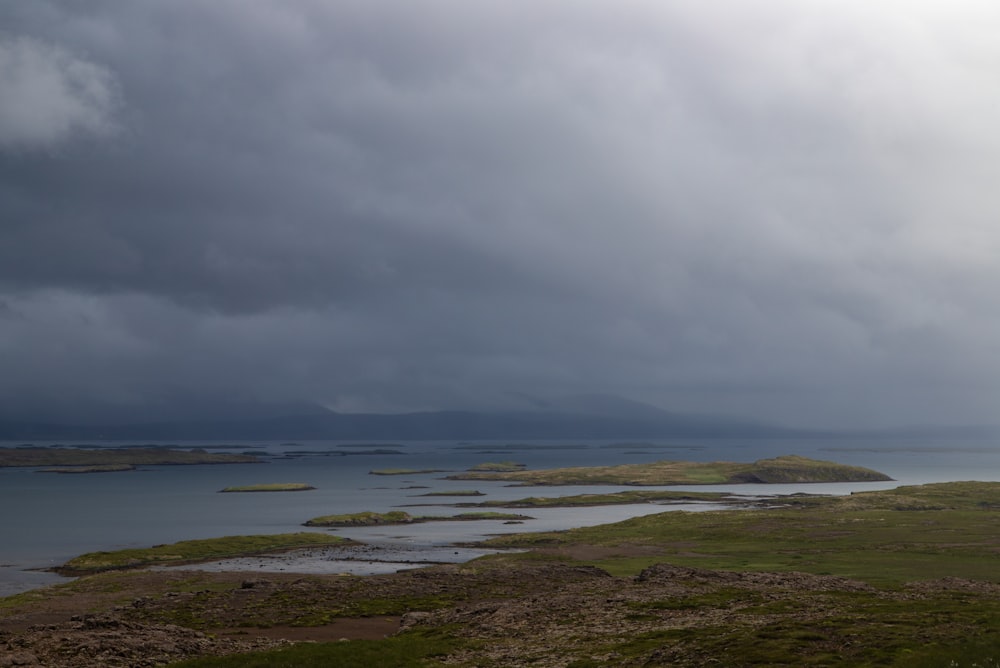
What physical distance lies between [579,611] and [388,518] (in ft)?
343

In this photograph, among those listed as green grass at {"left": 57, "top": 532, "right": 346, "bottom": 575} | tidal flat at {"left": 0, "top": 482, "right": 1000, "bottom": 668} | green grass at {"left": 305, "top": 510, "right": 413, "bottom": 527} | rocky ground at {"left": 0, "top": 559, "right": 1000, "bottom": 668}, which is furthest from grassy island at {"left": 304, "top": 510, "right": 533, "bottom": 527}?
rocky ground at {"left": 0, "top": 559, "right": 1000, "bottom": 668}

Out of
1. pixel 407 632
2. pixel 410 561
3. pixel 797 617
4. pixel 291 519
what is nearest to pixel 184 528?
pixel 291 519

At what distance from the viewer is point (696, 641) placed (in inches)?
1625

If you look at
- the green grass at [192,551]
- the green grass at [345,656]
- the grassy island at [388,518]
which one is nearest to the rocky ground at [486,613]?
the green grass at [345,656]

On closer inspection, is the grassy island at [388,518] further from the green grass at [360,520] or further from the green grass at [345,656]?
the green grass at [345,656]

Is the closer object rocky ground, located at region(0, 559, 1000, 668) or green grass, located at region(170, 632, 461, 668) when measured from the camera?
green grass, located at region(170, 632, 461, 668)

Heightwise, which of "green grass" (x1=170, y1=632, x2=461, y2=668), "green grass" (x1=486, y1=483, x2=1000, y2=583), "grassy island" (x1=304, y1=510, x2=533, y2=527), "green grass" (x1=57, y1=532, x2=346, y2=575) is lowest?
"grassy island" (x1=304, y1=510, x2=533, y2=527)

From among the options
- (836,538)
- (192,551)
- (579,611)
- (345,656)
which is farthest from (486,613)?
(836,538)

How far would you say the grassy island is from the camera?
150 metres

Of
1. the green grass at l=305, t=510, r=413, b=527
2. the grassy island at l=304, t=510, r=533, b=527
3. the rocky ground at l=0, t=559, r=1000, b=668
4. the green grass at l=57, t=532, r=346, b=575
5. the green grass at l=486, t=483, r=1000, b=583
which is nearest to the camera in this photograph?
the rocky ground at l=0, t=559, r=1000, b=668

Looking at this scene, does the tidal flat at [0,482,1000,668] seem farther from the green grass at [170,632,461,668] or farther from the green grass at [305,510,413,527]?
the green grass at [305,510,413,527]

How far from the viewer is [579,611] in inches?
2211

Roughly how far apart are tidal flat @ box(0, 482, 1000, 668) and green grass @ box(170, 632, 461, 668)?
0.16m

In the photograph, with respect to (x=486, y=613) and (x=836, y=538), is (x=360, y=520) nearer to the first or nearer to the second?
(x=836, y=538)
